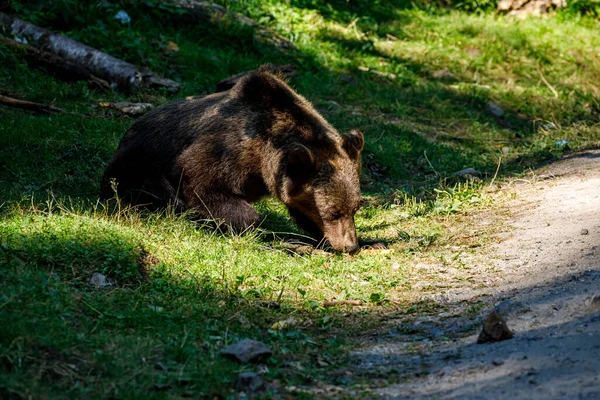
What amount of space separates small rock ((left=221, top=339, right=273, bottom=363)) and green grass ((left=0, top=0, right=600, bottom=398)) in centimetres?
6

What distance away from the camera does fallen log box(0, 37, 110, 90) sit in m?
10.2

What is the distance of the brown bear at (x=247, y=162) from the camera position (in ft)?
21.6

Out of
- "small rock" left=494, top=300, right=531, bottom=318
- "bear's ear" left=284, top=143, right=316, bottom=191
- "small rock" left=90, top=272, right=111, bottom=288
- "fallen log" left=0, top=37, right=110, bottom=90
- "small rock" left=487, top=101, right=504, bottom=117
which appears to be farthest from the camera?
"small rock" left=487, top=101, right=504, bottom=117

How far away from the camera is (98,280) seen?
495 centimetres

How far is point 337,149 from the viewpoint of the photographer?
6672 millimetres

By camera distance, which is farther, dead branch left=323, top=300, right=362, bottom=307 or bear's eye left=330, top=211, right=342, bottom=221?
bear's eye left=330, top=211, right=342, bottom=221

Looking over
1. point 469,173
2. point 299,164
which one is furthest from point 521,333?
point 469,173

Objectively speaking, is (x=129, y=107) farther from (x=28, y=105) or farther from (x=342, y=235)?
(x=342, y=235)

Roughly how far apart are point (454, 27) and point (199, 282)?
36.1ft

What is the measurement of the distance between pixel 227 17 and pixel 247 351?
932 centimetres

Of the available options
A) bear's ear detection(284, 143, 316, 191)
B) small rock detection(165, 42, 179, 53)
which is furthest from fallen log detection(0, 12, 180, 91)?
bear's ear detection(284, 143, 316, 191)

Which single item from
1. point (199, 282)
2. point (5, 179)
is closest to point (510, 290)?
→ point (199, 282)

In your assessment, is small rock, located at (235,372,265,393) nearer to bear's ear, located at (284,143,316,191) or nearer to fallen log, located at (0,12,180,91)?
bear's ear, located at (284,143,316,191)

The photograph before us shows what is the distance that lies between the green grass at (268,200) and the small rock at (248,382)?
0.05 metres
